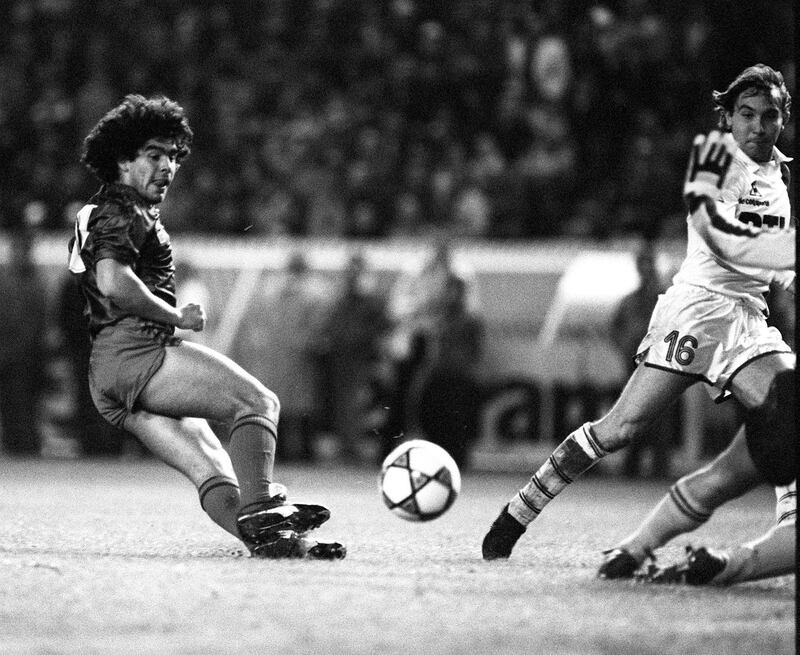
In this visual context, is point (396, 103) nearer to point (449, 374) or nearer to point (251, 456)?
point (449, 374)

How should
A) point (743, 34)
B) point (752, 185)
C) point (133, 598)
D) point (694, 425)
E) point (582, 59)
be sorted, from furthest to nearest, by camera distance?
point (582, 59), point (743, 34), point (694, 425), point (752, 185), point (133, 598)

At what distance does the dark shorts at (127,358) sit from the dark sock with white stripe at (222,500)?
0.52m

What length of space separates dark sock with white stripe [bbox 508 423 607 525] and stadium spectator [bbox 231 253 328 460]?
8.09 metres

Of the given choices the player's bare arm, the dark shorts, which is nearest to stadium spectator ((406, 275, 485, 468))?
the dark shorts

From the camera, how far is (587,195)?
52.9ft

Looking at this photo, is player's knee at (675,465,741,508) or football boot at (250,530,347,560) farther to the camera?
football boot at (250,530,347,560)

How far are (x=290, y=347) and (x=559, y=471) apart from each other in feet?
27.6

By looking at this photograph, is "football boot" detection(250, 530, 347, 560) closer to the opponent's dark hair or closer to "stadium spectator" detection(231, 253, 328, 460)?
the opponent's dark hair

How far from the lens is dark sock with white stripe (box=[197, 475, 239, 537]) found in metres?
7.14

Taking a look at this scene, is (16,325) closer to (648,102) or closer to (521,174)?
(521,174)

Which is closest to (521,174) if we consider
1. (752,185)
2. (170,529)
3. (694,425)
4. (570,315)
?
(570,315)

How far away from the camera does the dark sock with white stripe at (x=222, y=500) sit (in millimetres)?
7137

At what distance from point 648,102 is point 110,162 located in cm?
996

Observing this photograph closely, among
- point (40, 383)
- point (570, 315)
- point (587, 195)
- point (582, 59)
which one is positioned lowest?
point (40, 383)
